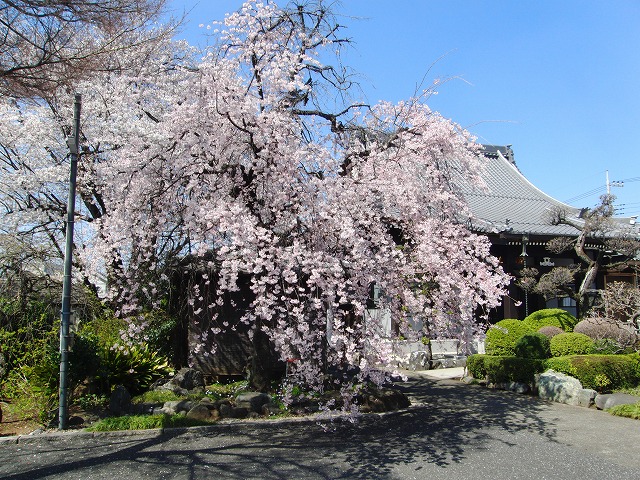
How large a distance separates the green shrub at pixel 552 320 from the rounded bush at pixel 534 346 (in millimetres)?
1504

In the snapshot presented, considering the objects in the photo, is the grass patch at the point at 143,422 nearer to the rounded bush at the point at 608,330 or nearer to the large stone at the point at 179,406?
the large stone at the point at 179,406

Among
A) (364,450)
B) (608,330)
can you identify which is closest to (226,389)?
(364,450)

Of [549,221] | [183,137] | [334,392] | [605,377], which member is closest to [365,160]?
[183,137]

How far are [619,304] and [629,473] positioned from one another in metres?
6.84

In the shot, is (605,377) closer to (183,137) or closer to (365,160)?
(365,160)

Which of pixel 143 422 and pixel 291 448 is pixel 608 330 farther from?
pixel 143 422

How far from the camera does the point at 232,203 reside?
7.74 m

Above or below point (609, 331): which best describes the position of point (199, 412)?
below

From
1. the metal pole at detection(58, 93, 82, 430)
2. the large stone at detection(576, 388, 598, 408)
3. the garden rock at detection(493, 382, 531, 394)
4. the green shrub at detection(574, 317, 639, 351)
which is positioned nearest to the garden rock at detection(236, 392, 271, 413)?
the metal pole at detection(58, 93, 82, 430)

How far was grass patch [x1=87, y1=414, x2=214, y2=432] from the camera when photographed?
309 inches

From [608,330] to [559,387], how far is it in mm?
2484

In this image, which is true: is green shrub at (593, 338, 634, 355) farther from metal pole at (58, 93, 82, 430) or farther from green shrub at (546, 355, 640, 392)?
metal pole at (58, 93, 82, 430)

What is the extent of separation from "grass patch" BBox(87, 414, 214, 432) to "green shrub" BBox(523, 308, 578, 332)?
379 inches

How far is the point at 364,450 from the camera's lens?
694 centimetres
